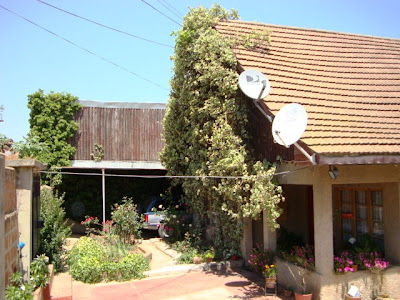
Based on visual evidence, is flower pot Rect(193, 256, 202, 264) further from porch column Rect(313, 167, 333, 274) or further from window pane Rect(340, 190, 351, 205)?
window pane Rect(340, 190, 351, 205)

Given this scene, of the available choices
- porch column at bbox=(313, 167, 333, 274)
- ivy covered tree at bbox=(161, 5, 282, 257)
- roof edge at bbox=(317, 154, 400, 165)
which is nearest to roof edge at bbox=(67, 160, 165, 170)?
ivy covered tree at bbox=(161, 5, 282, 257)

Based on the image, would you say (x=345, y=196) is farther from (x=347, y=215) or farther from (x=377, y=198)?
(x=377, y=198)

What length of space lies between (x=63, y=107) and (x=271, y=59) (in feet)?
29.7

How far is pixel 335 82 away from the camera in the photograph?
9.08 metres

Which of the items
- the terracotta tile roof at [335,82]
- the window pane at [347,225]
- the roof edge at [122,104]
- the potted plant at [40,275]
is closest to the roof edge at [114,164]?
the roof edge at [122,104]

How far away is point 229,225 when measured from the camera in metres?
10.4

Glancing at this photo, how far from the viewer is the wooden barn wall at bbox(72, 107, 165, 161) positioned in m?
15.4

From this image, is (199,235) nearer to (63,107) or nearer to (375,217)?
(375,217)

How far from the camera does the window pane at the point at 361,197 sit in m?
8.47

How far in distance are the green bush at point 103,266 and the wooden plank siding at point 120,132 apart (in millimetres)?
6362

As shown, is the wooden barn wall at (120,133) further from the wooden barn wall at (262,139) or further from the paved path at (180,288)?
the wooden barn wall at (262,139)

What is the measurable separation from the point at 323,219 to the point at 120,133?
1059 centimetres

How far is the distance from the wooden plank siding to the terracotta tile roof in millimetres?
6675

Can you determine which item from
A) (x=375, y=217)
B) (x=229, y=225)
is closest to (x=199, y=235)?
(x=229, y=225)
